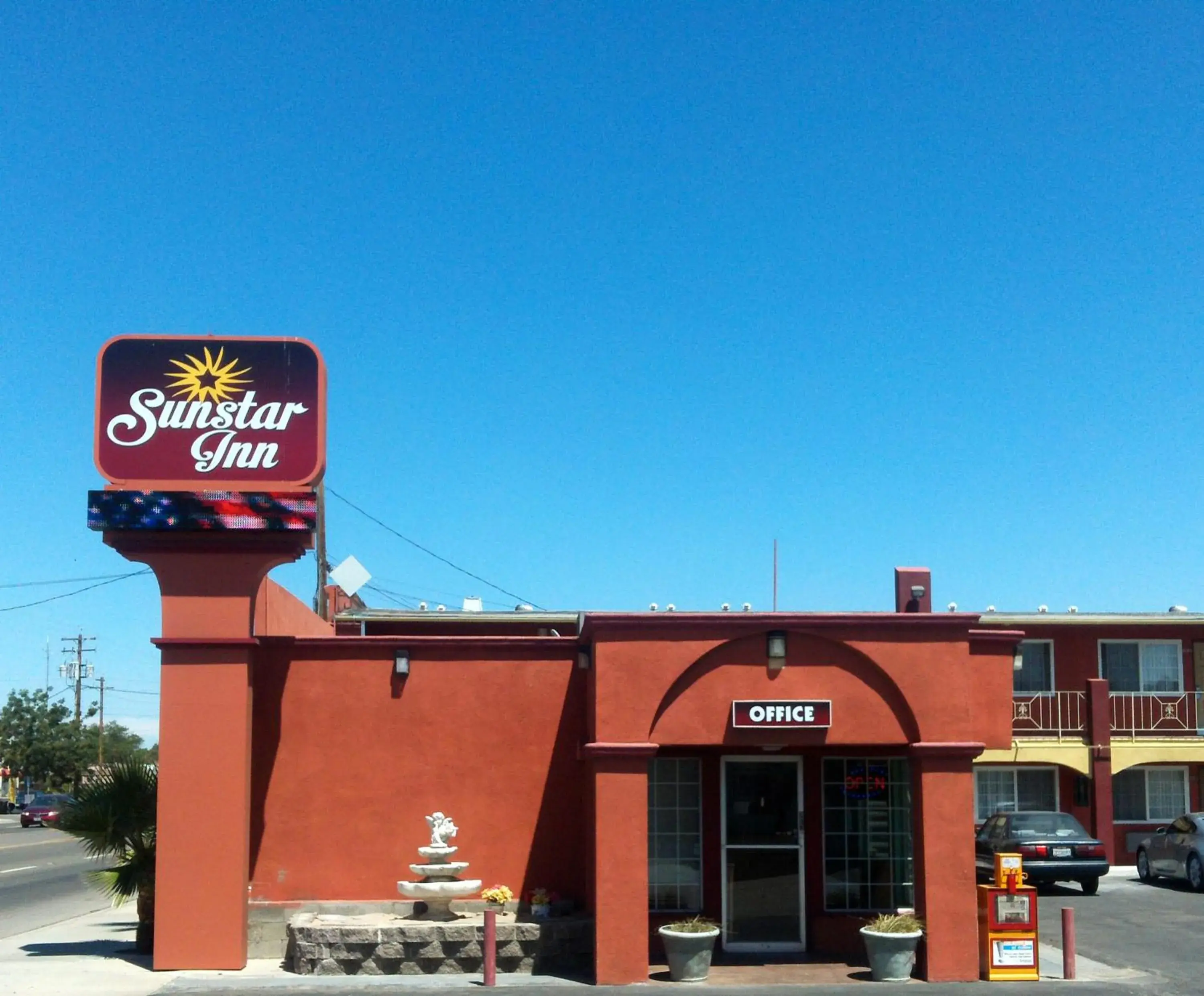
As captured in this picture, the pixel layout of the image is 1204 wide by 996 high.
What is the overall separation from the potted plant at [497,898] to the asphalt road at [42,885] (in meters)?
8.10

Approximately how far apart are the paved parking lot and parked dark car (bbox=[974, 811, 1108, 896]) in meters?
0.41

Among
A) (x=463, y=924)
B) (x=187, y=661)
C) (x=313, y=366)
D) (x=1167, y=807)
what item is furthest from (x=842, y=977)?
(x=1167, y=807)

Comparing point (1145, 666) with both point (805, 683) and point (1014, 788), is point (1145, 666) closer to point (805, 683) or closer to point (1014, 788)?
point (1014, 788)

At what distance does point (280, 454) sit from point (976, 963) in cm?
966

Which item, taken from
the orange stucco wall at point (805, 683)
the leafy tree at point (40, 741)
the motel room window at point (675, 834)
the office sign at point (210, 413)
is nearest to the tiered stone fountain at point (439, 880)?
the motel room window at point (675, 834)

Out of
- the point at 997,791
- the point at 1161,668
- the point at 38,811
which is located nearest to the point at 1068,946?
the point at 997,791

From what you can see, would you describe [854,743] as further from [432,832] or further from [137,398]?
[137,398]

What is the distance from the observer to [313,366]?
53.8ft

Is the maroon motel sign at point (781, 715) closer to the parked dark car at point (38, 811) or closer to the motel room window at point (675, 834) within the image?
the motel room window at point (675, 834)

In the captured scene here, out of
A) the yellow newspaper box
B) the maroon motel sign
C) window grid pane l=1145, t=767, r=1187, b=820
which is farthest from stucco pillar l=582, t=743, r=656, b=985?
window grid pane l=1145, t=767, r=1187, b=820

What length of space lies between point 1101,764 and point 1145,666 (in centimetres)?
291

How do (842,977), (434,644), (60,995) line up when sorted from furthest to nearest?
(434,644)
(842,977)
(60,995)

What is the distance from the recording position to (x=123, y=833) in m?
16.9

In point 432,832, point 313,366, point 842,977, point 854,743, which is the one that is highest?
point 313,366
